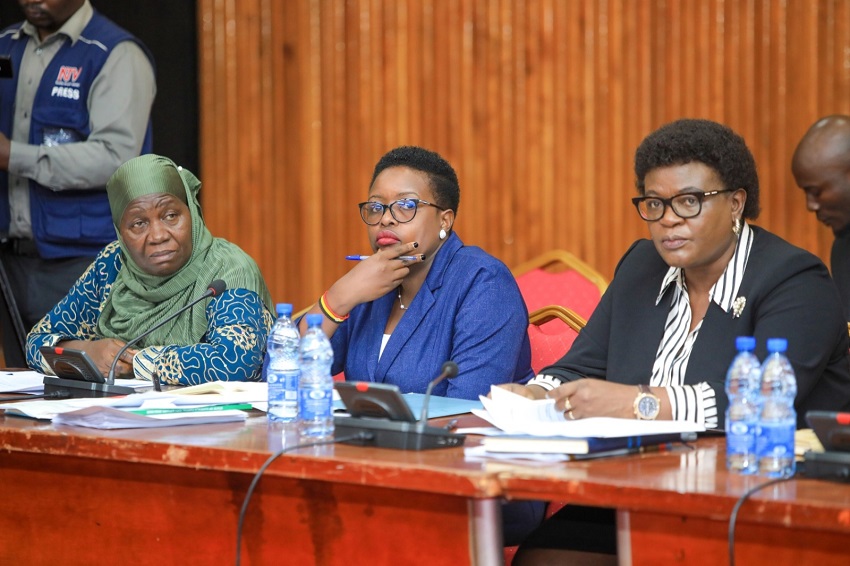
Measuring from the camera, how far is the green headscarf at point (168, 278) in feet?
10.4

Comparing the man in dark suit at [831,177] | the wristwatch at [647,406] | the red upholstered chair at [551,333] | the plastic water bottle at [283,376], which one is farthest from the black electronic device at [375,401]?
the man in dark suit at [831,177]

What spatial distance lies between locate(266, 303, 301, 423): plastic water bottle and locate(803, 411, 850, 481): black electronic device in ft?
3.31

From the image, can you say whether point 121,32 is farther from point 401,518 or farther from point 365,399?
point 401,518

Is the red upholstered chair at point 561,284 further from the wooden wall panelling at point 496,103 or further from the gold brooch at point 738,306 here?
the wooden wall panelling at point 496,103

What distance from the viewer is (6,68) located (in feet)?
12.6

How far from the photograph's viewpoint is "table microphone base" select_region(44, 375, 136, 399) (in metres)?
2.57

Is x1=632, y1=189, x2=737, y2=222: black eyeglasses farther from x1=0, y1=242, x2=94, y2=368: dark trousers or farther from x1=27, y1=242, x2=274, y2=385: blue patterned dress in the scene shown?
x1=0, y1=242, x2=94, y2=368: dark trousers

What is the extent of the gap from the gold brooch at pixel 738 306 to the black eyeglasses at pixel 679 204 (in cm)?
20

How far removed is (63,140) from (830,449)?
3.08 meters

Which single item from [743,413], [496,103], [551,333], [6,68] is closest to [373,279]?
[551,333]

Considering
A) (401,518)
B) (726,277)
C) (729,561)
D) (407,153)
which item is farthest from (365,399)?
(407,153)

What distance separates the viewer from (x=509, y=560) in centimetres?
224

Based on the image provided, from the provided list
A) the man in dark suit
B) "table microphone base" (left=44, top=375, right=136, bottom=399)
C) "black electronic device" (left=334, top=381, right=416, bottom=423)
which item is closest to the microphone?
"table microphone base" (left=44, top=375, right=136, bottom=399)

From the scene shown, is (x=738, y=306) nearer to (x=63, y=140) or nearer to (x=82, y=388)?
(x=82, y=388)
